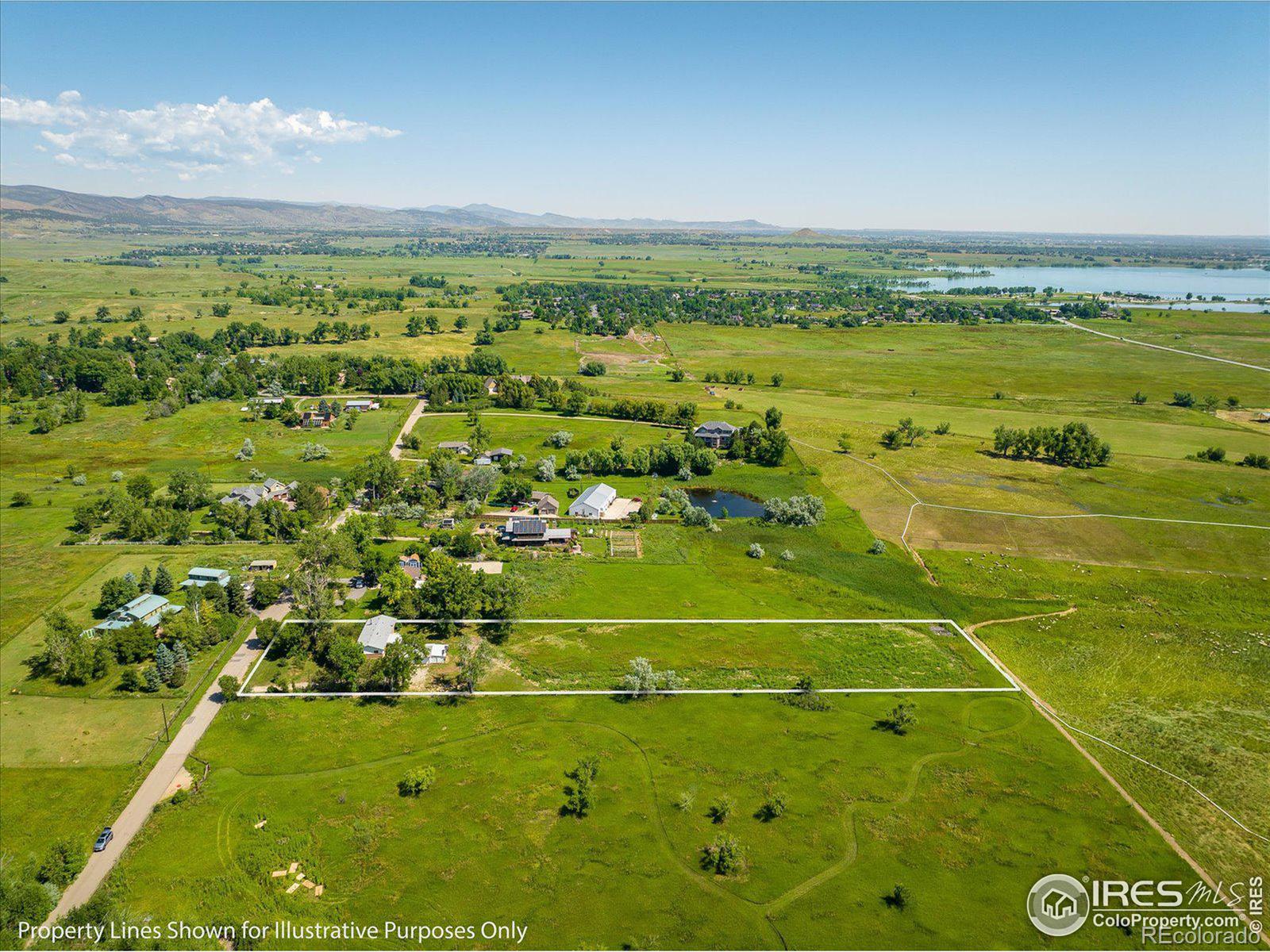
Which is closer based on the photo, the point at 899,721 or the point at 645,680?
the point at 899,721

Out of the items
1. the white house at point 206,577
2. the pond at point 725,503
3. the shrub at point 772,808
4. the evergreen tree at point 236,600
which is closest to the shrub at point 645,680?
the shrub at point 772,808

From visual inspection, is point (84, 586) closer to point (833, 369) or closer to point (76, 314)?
point (833, 369)

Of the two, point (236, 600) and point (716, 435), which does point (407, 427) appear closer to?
point (716, 435)

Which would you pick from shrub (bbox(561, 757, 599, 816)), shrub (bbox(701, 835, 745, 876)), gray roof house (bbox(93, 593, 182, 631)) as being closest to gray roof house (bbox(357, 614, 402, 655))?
gray roof house (bbox(93, 593, 182, 631))

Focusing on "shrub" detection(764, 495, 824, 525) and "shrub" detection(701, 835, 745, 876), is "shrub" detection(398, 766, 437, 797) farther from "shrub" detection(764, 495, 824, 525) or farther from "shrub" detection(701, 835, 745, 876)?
"shrub" detection(764, 495, 824, 525)

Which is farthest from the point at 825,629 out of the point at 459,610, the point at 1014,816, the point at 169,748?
the point at 169,748

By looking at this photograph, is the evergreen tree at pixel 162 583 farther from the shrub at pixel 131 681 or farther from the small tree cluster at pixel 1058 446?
the small tree cluster at pixel 1058 446

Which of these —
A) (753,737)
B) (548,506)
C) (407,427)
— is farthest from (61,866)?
(407,427)
